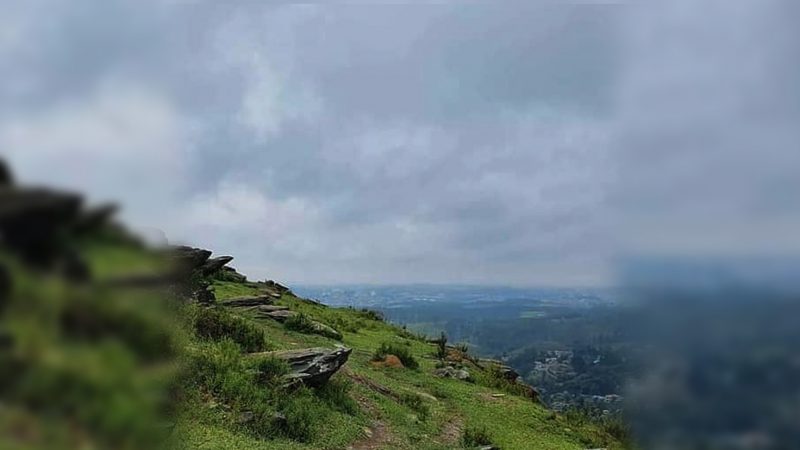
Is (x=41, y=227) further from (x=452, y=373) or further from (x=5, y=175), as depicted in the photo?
(x=452, y=373)

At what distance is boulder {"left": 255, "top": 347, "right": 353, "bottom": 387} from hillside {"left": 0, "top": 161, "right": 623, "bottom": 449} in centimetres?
5

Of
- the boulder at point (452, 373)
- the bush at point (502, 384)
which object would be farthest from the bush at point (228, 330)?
the bush at point (502, 384)

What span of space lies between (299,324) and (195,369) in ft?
27.3

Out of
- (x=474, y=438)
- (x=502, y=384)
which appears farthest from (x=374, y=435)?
(x=502, y=384)

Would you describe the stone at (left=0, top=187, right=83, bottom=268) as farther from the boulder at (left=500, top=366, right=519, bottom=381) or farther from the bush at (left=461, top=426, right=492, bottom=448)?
the boulder at (left=500, top=366, right=519, bottom=381)

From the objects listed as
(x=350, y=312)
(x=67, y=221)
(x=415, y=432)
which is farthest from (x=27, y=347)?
(x=350, y=312)

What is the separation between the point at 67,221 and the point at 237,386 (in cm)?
1023

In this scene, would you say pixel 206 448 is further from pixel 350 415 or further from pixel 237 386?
pixel 350 415

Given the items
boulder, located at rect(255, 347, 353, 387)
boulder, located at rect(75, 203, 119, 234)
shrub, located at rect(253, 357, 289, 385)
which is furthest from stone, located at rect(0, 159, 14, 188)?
boulder, located at rect(255, 347, 353, 387)

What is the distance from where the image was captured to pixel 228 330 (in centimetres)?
1444

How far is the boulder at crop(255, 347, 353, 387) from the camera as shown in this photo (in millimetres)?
12766

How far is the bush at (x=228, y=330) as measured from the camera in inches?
552

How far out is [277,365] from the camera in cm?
1259

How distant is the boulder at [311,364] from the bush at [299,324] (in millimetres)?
5329
